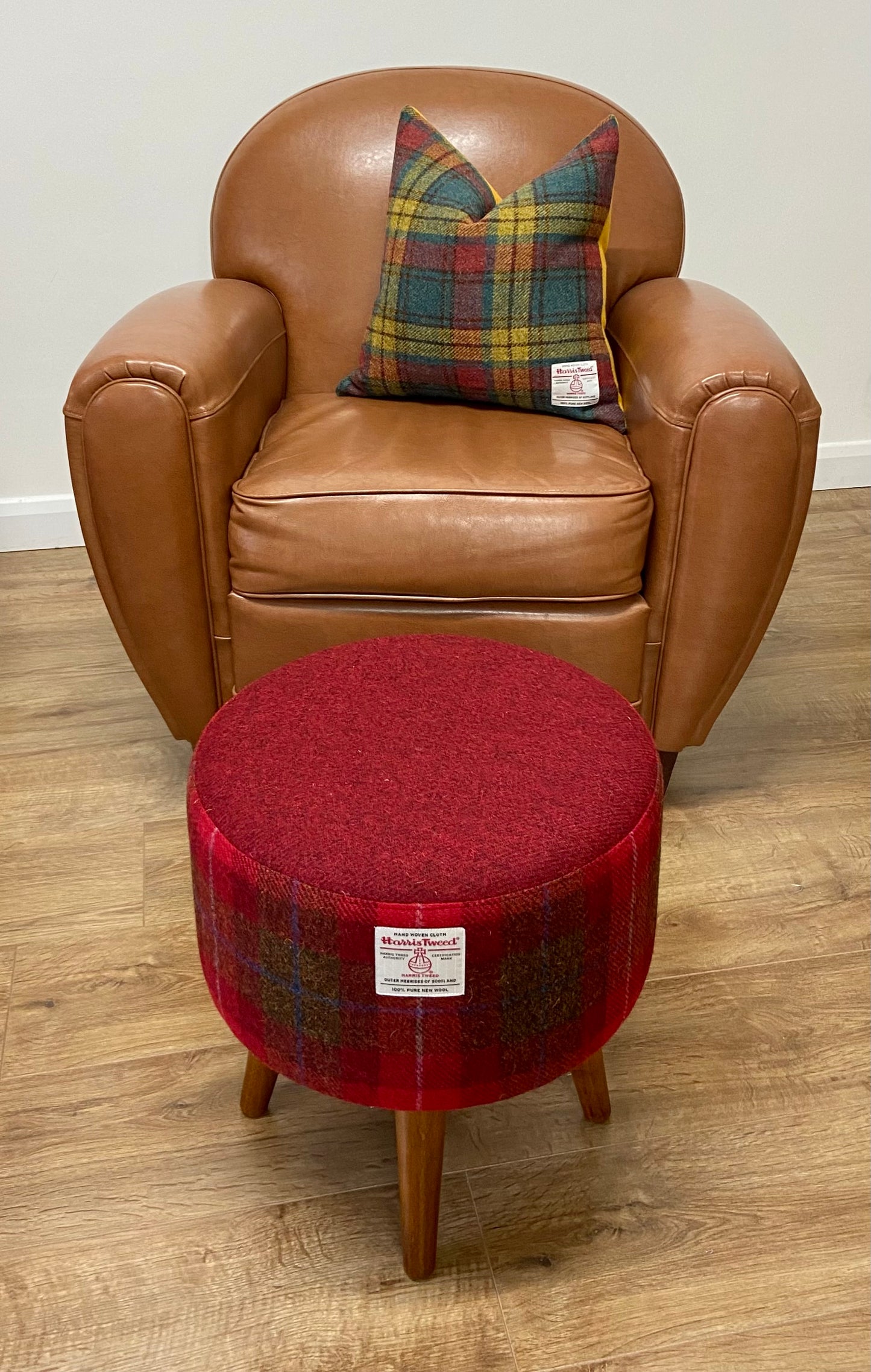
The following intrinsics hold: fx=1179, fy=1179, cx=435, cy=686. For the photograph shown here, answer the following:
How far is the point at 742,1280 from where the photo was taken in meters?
1.12

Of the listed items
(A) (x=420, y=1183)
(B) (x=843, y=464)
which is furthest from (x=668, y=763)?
(B) (x=843, y=464)

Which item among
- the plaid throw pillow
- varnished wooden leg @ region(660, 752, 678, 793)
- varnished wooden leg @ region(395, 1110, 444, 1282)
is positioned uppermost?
the plaid throw pillow

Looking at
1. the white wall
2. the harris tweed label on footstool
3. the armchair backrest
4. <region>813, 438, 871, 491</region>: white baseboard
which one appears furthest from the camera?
<region>813, 438, 871, 491</region>: white baseboard

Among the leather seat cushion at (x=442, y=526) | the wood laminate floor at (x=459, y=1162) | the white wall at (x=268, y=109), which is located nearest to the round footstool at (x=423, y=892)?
the wood laminate floor at (x=459, y=1162)

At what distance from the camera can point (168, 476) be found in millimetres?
1562

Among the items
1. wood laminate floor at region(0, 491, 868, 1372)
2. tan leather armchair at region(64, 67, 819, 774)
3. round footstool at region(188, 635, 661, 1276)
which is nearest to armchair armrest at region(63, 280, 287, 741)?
tan leather armchair at region(64, 67, 819, 774)

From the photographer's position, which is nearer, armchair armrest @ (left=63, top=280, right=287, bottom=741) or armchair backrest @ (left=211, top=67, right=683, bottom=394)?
armchair armrest @ (left=63, top=280, right=287, bottom=741)

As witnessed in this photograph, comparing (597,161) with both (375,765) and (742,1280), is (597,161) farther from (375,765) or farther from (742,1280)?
(742,1280)

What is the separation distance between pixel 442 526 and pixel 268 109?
137 cm

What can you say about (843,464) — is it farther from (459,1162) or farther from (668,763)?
(459,1162)

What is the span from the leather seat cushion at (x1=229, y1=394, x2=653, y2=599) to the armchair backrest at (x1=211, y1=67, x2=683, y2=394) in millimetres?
552

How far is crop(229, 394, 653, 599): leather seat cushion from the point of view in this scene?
1.56m

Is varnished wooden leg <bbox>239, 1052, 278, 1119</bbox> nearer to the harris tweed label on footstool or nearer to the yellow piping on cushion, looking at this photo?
the harris tweed label on footstool

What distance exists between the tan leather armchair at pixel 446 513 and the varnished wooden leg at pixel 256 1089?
615mm
